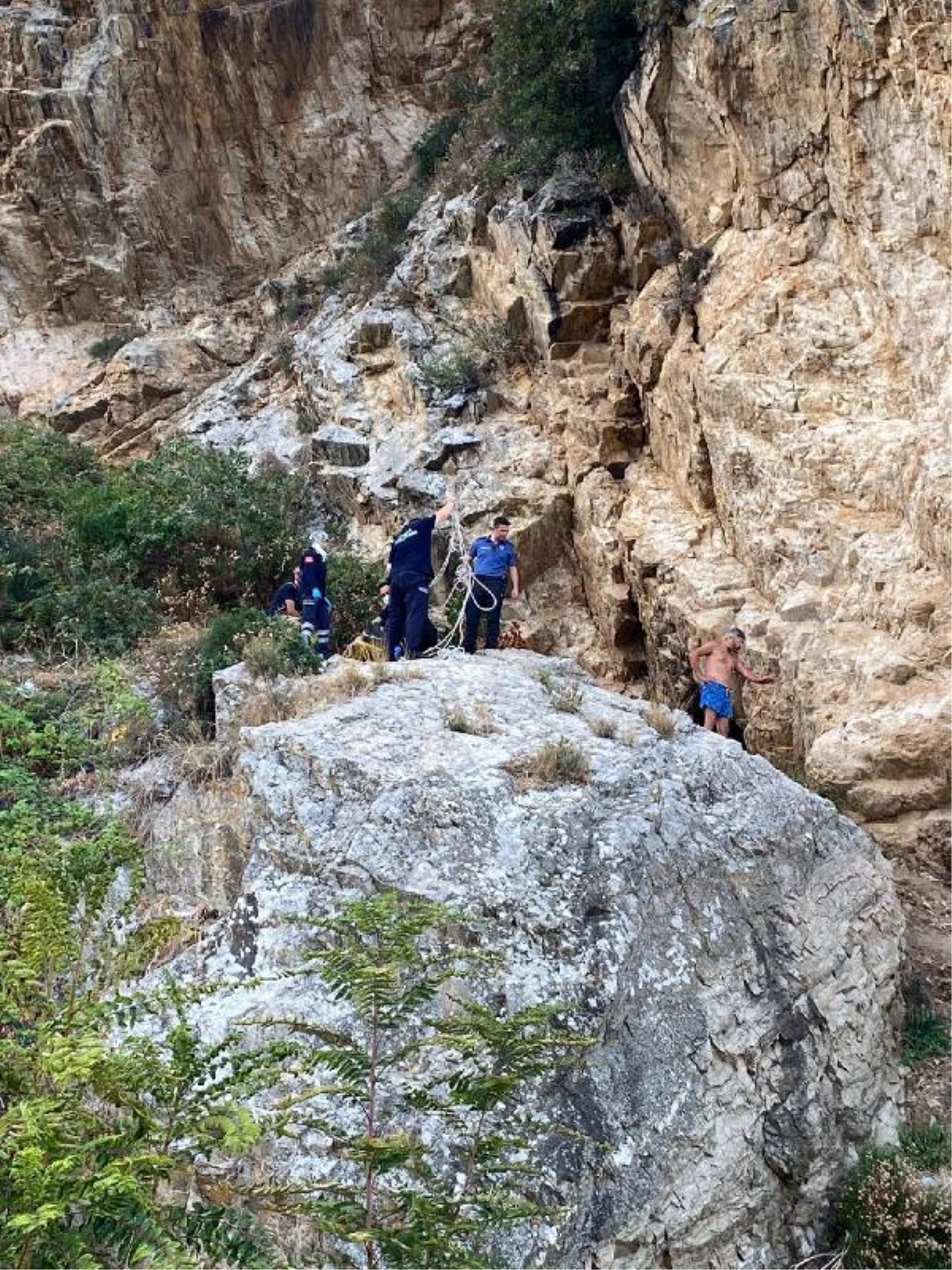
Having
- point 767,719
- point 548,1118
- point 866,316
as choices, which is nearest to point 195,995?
point 548,1118

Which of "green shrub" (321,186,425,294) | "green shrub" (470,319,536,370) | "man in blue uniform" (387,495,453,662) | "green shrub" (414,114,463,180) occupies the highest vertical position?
"green shrub" (414,114,463,180)

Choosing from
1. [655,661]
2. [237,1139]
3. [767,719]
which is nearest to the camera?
[237,1139]

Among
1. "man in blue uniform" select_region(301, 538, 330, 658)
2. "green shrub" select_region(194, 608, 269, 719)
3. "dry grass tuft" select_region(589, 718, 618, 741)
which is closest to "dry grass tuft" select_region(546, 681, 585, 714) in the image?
"dry grass tuft" select_region(589, 718, 618, 741)

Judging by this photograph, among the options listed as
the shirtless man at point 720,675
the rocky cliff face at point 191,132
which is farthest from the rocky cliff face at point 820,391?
the rocky cliff face at point 191,132

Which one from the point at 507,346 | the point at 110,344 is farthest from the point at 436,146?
the point at 110,344

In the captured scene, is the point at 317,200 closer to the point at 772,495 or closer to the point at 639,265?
the point at 639,265

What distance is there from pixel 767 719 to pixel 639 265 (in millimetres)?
5972

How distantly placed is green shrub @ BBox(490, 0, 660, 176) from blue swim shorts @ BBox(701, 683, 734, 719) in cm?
738

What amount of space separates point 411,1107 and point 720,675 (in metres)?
5.43

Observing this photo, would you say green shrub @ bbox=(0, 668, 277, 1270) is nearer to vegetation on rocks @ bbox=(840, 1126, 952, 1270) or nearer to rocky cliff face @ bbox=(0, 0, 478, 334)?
vegetation on rocks @ bbox=(840, 1126, 952, 1270)

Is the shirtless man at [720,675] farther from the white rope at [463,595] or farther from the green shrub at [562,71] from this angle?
the green shrub at [562,71]

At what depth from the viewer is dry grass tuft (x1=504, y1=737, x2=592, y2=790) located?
5430 millimetres

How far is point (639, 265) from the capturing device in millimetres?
11891

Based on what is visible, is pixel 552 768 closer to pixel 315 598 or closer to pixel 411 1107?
pixel 411 1107
